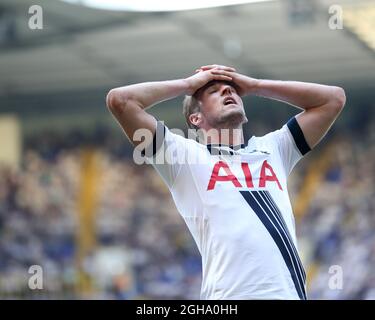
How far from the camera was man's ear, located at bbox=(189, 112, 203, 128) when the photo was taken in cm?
406

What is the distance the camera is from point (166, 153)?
384 cm

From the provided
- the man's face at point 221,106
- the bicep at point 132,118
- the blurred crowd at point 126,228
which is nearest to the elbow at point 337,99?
the man's face at point 221,106

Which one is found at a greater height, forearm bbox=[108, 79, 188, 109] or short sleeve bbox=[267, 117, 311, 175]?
forearm bbox=[108, 79, 188, 109]

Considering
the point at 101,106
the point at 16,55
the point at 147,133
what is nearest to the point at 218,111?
the point at 147,133

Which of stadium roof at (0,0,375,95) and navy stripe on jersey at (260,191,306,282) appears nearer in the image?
navy stripe on jersey at (260,191,306,282)

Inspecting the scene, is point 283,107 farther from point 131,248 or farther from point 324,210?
point 131,248

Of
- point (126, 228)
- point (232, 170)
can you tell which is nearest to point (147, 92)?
point (232, 170)

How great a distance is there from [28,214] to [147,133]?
14.1m

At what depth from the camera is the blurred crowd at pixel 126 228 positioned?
14.6 metres

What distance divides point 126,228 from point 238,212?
42.9 feet

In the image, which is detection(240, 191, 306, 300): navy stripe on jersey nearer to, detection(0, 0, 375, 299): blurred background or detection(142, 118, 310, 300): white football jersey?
detection(142, 118, 310, 300): white football jersey

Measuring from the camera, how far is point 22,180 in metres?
18.0

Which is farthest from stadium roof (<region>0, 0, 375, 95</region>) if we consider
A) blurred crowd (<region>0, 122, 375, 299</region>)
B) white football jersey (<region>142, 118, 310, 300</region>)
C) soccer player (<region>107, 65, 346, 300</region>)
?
white football jersey (<region>142, 118, 310, 300</region>)

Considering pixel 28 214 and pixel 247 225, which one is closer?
pixel 247 225
